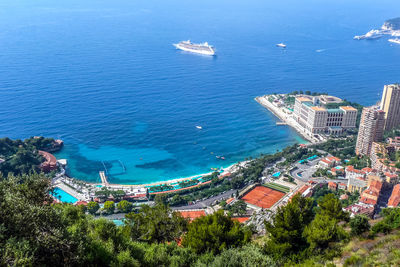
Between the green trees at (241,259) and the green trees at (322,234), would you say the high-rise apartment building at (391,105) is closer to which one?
the green trees at (322,234)

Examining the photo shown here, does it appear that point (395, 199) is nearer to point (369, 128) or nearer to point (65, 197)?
point (369, 128)

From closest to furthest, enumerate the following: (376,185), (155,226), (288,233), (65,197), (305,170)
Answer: (288,233) < (155,226) < (376,185) < (65,197) < (305,170)

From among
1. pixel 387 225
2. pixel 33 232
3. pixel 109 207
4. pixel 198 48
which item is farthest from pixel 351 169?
pixel 198 48

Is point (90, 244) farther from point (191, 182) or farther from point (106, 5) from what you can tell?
point (106, 5)

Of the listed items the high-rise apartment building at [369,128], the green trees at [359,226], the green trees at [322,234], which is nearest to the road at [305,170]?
the high-rise apartment building at [369,128]

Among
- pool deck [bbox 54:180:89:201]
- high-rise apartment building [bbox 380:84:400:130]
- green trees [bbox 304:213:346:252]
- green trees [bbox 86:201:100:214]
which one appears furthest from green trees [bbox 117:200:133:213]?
high-rise apartment building [bbox 380:84:400:130]

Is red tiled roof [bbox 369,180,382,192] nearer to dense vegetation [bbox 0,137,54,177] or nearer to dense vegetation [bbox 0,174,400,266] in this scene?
dense vegetation [bbox 0,174,400,266]
